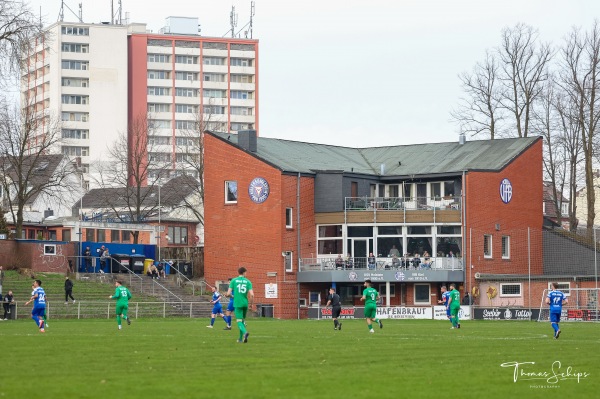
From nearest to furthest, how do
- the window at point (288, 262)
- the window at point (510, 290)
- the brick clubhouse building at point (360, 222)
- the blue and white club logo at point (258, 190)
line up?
→ 1. the window at point (510, 290)
2. the brick clubhouse building at point (360, 222)
3. the window at point (288, 262)
4. the blue and white club logo at point (258, 190)

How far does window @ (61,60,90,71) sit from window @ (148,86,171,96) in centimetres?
980

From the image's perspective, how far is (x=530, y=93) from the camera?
7412cm

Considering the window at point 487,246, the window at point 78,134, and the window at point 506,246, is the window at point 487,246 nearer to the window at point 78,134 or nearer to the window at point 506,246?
the window at point 506,246

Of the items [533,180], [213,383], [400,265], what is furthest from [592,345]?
[533,180]

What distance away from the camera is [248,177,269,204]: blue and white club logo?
6969cm

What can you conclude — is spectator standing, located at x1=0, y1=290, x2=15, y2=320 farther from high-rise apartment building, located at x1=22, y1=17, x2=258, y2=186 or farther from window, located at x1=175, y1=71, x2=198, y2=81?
window, located at x1=175, y1=71, x2=198, y2=81

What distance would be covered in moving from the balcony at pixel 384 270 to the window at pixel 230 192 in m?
6.13

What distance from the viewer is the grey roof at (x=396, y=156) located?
71875 millimetres

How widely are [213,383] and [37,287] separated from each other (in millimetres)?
20405

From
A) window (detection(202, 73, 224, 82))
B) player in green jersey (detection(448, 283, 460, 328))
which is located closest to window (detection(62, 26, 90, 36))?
window (detection(202, 73, 224, 82))

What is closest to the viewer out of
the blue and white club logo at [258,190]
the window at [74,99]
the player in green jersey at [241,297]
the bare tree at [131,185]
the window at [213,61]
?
the player in green jersey at [241,297]

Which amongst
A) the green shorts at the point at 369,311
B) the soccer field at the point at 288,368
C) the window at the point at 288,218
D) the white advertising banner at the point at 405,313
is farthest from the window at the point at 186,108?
the soccer field at the point at 288,368

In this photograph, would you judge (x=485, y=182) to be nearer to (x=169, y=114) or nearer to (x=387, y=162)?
(x=387, y=162)

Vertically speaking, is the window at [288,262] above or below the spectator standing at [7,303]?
above
